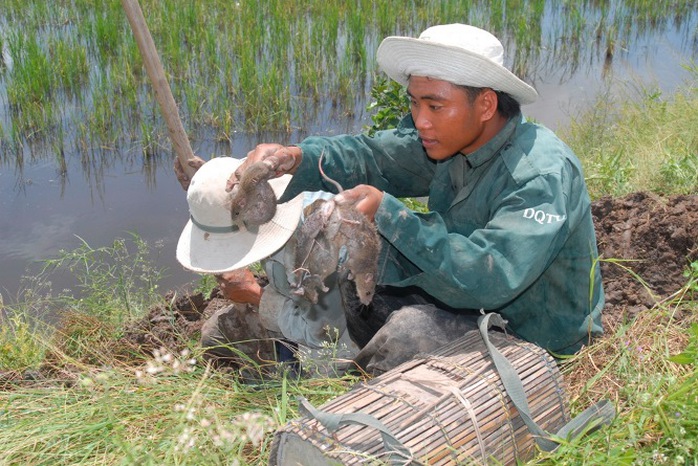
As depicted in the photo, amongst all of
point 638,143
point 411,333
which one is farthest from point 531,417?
point 638,143

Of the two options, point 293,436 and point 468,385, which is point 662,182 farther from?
point 293,436

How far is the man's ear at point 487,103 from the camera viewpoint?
278cm

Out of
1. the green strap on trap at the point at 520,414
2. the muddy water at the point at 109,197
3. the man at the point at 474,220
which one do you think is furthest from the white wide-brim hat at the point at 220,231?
the muddy water at the point at 109,197

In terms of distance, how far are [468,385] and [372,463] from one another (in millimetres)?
442

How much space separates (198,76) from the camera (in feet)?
26.1

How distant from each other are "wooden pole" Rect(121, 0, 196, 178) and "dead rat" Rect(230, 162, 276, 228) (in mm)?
567

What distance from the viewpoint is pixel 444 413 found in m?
2.25

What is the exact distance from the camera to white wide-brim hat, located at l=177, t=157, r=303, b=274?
2.86 m

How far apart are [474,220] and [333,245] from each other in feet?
2.25

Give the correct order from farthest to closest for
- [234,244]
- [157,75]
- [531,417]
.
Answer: [157,75] < [234,244] < [531,417]

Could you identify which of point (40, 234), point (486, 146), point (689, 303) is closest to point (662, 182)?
point (689, 303)

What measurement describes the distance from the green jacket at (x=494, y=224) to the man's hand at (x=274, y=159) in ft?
0.18

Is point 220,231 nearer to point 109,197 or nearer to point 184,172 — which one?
point 184,172

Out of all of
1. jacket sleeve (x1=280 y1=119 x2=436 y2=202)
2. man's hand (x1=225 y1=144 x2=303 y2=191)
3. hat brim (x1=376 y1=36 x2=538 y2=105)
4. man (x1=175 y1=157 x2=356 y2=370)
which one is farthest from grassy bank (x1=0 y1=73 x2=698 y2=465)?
hat brim (x1=376 y1=36 x2=538 y2=105)
